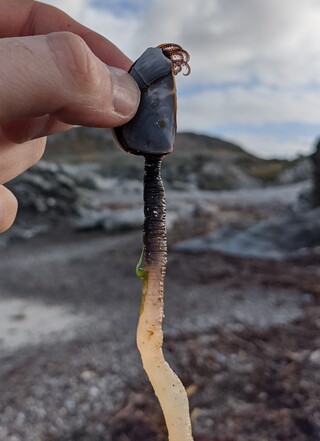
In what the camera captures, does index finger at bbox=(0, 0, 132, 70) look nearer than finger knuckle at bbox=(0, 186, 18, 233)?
Yes

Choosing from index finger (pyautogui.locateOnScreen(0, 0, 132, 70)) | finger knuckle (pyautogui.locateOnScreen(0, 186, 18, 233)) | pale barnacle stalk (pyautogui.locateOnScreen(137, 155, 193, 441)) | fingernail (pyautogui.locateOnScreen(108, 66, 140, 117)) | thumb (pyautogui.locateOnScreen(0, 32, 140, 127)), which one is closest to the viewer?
thumb (pyautogui.locateOnScreen(0, 32, 140, 127))

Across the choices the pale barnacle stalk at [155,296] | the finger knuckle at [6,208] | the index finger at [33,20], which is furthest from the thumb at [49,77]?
the finger knuckle at [6,208]

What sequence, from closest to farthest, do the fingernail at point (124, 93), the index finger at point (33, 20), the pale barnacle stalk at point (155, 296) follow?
1. the fingernail at point (124, 93)
2. the pale barnacle stalk at point (155, 296)
3. the index finger at point (33, 20)

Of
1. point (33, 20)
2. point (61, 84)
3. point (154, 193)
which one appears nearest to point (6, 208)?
point (33, 20)

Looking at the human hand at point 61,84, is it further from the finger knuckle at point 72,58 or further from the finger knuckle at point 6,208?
the finger knuckle at point 6,208

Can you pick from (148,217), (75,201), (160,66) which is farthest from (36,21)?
(75,201)

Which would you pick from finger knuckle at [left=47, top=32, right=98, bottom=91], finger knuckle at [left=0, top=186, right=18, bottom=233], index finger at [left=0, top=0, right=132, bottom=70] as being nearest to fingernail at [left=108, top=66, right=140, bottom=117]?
finger knuckle at [left=47, top=32, right=98, bottom=91]

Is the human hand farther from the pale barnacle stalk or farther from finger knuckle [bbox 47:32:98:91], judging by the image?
the pale barnacle stalk
